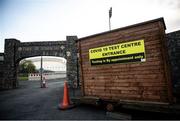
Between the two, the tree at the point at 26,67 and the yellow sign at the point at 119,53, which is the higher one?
the tree at the point at 26,67

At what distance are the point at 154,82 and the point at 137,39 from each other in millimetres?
1474

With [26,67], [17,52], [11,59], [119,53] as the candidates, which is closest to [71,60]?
[17,52]

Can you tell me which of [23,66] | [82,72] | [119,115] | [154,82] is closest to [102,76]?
[82,72]

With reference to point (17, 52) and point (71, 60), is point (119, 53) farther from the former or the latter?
point (17, 52)

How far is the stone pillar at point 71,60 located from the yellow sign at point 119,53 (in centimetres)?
761

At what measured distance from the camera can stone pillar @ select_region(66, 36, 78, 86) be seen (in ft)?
42.2

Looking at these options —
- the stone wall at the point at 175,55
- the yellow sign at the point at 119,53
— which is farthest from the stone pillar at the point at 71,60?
the stone wall at the point at 175,55

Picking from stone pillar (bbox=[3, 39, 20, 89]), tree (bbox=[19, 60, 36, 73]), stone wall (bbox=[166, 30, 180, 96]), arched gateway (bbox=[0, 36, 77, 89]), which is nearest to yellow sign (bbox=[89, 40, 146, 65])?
stone wall (bbox=[166, 30, 180, 96])

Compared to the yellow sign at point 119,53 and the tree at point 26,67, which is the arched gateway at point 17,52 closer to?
the yellow sign at point 119,53

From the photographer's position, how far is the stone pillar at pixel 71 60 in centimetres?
1287

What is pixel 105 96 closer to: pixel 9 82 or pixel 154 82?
pixel 154 82

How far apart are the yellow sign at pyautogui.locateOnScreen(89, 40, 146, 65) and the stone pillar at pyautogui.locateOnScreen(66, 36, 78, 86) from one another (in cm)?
761

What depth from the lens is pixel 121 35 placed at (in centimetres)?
480

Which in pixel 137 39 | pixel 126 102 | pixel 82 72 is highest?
pixel 137 39
